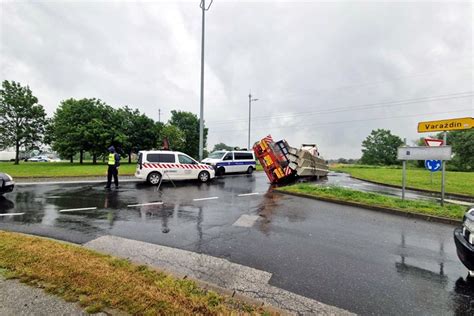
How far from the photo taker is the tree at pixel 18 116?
2514cm

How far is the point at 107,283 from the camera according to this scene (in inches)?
99.1

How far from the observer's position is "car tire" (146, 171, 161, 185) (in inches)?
463

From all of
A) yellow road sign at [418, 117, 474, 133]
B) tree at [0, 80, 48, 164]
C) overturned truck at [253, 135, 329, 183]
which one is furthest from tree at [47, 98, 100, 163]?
yellow road sign at [418, 117, 474, 133]

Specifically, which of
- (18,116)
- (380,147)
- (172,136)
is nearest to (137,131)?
(172,136)

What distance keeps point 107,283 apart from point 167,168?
1005cm

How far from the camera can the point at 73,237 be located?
14.3ft

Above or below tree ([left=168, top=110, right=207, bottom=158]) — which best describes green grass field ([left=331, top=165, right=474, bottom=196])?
below

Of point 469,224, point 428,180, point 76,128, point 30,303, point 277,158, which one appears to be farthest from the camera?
point 76,128

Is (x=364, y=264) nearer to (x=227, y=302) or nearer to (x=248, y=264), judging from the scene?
(x=248, y=264)

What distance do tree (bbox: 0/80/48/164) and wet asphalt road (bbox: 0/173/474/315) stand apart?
25839 millimetres

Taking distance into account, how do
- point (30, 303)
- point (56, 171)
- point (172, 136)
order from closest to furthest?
point (30, 303) < point (56, 171) < point (172, 136)

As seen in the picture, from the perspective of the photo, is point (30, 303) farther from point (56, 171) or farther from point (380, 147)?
point (380, 147)

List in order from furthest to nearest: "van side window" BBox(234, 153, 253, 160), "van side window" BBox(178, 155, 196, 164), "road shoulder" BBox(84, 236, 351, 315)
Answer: "van side window" BBox(234, 153, 253, 160) < "van side window" BBox(178, 155, 196, 164) < "road shoulder" BBox(84, 236, 351, 315)

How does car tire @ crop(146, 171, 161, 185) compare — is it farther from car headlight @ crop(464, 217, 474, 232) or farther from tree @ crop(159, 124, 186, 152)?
tree @ crop(159, 124, 186, 152)
